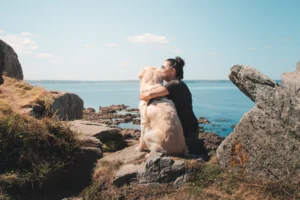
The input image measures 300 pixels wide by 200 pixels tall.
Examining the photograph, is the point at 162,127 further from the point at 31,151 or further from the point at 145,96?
the point at 31,151

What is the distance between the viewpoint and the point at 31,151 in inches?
259

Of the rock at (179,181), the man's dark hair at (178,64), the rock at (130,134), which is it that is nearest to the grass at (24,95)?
the rock at (130,134)

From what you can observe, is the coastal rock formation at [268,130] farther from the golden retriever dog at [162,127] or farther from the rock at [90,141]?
the rock at [90,141]

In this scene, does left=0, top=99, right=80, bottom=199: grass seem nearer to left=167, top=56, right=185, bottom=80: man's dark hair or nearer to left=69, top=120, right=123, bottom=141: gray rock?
left=69, top=120, right=123, bottom=141: gray rock

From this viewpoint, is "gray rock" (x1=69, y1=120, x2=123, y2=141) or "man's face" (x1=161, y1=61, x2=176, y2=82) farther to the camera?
"gray rock" (x1=69, y1=120, x2=123, y2=141)

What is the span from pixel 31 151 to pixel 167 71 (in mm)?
3920

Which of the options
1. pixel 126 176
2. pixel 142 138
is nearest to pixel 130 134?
pixel 142 138

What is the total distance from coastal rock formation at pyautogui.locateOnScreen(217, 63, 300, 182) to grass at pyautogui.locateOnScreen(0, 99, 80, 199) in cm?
408

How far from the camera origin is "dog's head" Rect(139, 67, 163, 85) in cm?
694

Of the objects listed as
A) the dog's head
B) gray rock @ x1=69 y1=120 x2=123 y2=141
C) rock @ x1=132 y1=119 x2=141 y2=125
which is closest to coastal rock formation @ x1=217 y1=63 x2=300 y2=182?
the dog's head

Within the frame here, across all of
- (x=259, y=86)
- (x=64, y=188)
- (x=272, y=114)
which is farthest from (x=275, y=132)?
(x=64, y=188)

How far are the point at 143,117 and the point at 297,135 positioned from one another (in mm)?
3325

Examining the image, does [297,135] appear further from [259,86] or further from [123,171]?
[123,171]

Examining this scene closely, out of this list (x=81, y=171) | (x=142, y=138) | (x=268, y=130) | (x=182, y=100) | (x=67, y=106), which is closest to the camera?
(x=268, y=130)
